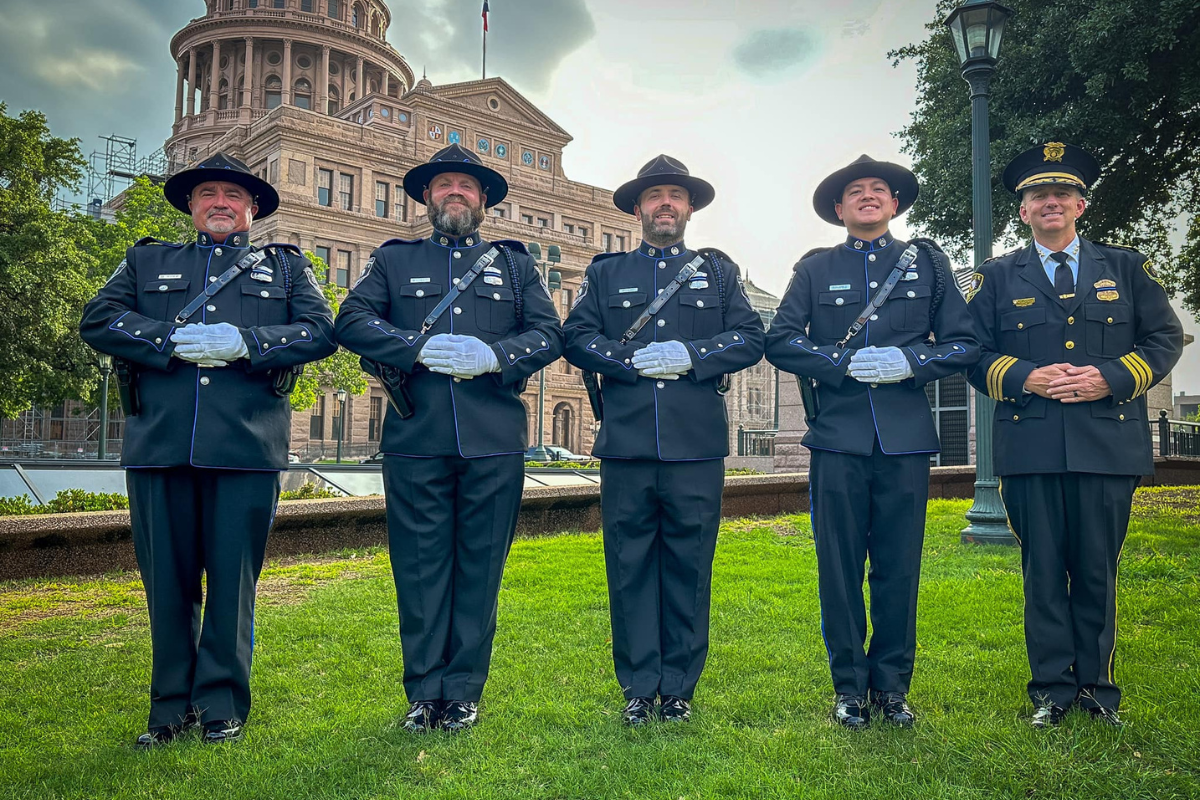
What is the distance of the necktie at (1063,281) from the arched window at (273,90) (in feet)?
244

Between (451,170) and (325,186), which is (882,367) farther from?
(325,186)

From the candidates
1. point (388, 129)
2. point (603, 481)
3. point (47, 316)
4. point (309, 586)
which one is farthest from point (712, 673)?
point (388, 129)

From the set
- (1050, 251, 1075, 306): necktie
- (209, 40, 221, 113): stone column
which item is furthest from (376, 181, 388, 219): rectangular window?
(1050, 251, 1075, 306): necktie

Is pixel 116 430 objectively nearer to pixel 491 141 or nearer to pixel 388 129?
pixel 388 129

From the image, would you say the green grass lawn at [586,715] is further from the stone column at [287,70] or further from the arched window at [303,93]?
the arched window at [303,93]

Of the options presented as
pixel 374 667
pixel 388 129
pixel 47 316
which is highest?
pixel 388 129

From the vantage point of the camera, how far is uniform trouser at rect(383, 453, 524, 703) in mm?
4074

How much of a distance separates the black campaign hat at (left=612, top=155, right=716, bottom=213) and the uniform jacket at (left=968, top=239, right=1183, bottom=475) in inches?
62.7

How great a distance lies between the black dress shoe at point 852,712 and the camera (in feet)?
12.7

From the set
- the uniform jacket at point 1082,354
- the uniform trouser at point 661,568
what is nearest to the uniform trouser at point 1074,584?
the uniform jacket at point 1082,354

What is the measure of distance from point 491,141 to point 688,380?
5758 centimetres

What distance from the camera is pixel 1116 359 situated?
404cm

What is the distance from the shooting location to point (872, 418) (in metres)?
4.13

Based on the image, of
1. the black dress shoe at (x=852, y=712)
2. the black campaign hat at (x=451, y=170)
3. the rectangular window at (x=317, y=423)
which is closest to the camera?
the black dress shoe at (x=852, y=712)
